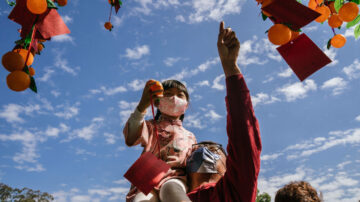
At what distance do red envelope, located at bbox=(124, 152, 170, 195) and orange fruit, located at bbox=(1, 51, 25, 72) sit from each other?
902mm

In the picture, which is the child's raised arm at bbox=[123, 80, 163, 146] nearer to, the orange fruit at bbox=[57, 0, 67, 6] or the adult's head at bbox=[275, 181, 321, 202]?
the orange fruit at bbox=[57, 0, 67, 6]

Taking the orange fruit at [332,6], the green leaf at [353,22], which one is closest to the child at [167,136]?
the orange fruit at [332,6]

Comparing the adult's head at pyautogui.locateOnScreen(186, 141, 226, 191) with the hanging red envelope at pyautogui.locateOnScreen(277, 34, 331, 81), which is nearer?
the hanging red envelope at pyautogui.locateOnScreen(277, 34, 331, 81)

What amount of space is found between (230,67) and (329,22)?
1.32 m

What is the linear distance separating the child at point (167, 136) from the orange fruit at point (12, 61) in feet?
2.95

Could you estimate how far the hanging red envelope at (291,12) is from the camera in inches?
58.4

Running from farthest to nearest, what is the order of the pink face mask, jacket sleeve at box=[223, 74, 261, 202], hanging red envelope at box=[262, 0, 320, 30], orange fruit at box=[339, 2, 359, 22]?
1. the pink face mask
2. orange fruit at box=[339, 2, 359, 22]
3. hanging red envelope at box=[262, 0, 320, 30]
4. jacket sleeve at box=[223, 74, 261, 202]

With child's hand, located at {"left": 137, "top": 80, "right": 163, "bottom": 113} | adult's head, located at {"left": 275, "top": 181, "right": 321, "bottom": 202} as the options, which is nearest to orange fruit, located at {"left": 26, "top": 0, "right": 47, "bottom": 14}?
child's hand, located at {"left": 137, "top": 80, "right": 163, "bottom": 113}

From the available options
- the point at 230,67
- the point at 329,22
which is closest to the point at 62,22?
the point at 230,67

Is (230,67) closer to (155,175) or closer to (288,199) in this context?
(155,175)

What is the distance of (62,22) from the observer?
1.73 metres

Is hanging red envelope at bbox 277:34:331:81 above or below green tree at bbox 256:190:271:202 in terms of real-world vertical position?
below

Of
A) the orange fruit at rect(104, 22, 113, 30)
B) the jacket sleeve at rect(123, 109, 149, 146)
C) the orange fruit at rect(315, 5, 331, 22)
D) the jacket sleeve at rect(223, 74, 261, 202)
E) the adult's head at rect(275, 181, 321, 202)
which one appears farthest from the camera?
the orange fruit at rect(104, 22, 113, 30)

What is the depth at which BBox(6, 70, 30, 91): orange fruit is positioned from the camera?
1494mm
